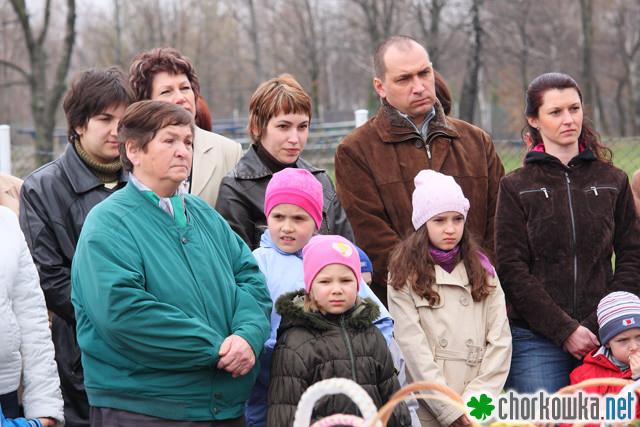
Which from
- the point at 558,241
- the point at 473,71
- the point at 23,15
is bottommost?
the point at 558,241

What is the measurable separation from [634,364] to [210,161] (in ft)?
8.20

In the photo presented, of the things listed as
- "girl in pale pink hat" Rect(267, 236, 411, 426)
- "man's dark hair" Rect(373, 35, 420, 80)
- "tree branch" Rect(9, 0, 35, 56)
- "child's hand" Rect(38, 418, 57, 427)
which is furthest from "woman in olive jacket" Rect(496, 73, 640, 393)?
"tree branch" Rect(9, 0, 35, 56)

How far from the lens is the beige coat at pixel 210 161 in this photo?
16.8 feet

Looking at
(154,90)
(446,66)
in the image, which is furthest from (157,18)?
(154,90)

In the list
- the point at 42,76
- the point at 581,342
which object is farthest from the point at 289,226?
the point at 42,76

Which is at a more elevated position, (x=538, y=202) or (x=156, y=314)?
(x=538, y=202)

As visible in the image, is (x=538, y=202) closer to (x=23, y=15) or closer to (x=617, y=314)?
(x=617, y=314)

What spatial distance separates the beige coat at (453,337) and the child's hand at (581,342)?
1.05 ft

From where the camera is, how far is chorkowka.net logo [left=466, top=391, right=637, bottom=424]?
302 cm

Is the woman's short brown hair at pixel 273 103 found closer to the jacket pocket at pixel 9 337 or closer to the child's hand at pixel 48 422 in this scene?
the jacket pocket at pixel 9 337

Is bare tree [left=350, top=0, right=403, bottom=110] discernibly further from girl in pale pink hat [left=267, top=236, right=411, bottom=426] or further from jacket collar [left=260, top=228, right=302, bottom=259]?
girl in pale pink hat [left=267, top=236, right=411, bottom=426]

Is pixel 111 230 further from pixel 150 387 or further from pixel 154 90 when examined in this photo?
pixel 154 90

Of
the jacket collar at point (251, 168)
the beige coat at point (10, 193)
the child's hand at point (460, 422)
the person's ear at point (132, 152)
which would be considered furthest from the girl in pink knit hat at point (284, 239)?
the beige coat at point (10, 193)

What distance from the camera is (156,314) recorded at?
361 cm
